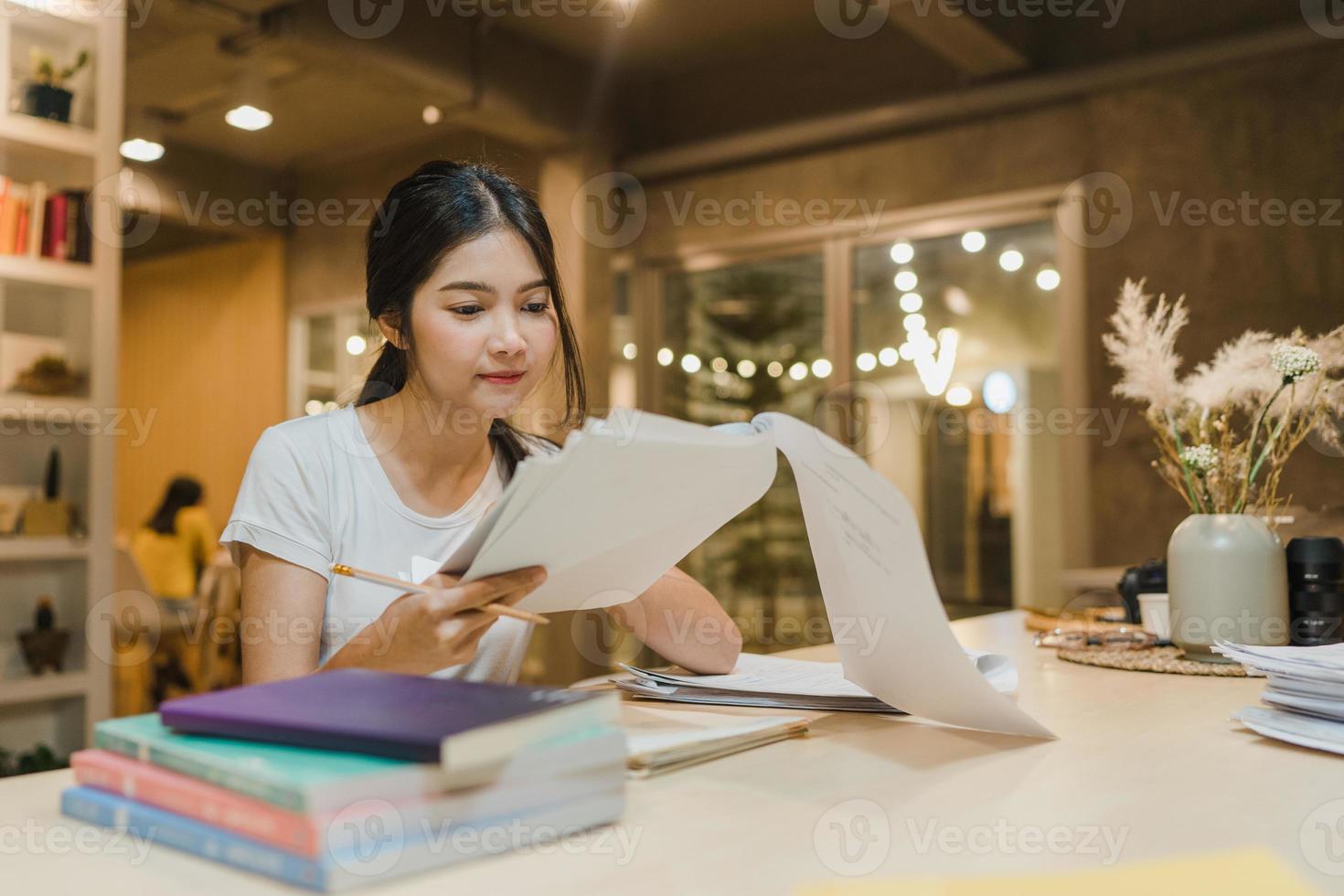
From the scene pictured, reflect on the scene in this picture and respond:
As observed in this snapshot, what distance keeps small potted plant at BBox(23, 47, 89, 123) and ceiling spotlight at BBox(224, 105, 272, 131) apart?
97.9 inches

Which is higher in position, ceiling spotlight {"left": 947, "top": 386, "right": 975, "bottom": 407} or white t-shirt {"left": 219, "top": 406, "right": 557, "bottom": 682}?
ceiling spotlight {"left": 947, "top": 386, "right": 975, "bottom": 407}

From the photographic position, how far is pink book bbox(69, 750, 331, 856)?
574 mm

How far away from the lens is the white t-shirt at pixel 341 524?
134cm

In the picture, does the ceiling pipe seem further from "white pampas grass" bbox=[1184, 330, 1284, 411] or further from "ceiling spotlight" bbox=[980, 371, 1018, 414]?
"white pampas grass" bbox=[1184, 330, 1284, 411]

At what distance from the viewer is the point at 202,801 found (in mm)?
630

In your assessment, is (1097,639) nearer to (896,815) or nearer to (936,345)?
(896,815)

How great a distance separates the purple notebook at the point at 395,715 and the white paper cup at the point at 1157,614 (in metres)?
1.27

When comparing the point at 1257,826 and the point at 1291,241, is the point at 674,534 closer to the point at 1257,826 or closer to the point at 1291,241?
the point at 1257,826

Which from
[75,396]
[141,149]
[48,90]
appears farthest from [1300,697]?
[141,149]

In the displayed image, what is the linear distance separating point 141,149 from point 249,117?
0.89 meters

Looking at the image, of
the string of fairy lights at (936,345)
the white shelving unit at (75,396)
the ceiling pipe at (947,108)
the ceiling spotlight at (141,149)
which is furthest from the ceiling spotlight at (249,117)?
the string of fairy lights at (936,345)

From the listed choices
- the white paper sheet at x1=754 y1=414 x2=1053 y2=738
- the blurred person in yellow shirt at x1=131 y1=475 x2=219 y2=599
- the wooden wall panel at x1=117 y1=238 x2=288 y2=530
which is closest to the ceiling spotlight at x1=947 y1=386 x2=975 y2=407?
the white paper sheet at x1=754 y1=414 x2=1053 y2=738

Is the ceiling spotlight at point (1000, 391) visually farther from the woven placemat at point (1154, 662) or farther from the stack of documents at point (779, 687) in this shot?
the stack of documents at point (779, 687)

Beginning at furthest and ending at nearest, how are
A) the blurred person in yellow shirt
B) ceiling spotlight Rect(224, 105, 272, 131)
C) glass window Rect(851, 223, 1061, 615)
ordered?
the blurred person in yellow shirt, ceiling spotlight Rect(224, 105, 272, 131), glass window Rect(851, 223, 1061, 615)
